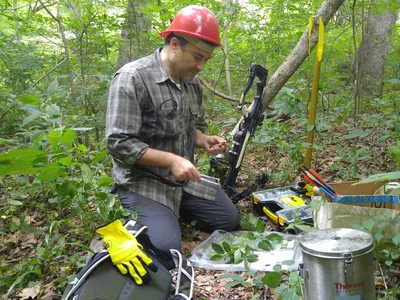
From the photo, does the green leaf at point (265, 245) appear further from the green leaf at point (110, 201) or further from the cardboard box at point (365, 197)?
the green leaf at point (110, 201)

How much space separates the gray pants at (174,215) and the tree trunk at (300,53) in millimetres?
1357

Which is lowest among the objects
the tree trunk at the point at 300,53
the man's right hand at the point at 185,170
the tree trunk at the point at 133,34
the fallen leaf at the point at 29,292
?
the fallen leaf at the point at 29,292

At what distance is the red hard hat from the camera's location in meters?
2.64

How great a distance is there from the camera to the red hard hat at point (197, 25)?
264 cm

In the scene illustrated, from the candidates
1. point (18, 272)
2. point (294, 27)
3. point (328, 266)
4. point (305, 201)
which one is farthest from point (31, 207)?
point (294, 27)

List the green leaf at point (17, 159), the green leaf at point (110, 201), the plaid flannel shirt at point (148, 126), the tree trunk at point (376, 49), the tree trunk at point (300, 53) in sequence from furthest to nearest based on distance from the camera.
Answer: the tree trunk at point (376, 49) → the tree trunk at point (300, 53) → the plaid flannel shirt at point (148, 126) → the green leaf at point (110, 201) → the green leaf at point (17, 159)

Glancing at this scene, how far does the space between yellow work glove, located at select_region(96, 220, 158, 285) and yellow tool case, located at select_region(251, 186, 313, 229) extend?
1227 mm

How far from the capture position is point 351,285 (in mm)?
1368

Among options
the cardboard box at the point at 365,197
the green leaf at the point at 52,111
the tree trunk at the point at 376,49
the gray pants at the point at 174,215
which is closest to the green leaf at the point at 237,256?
the gray pants at the point at 174,215

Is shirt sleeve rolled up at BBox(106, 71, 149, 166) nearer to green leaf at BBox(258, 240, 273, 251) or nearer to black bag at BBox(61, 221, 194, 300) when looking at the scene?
black bag at BBox(61, 221, 194, 300)

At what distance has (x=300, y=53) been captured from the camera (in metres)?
3.72

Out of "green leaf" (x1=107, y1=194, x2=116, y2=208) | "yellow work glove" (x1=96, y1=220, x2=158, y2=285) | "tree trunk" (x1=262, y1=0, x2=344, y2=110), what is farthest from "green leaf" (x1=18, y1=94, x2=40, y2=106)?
"tree trunk" (x1=262, y1=0, x2=344, y2=110)

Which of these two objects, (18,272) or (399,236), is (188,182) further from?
(399,236)

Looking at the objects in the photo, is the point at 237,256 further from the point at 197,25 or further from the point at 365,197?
the point at 197,25
